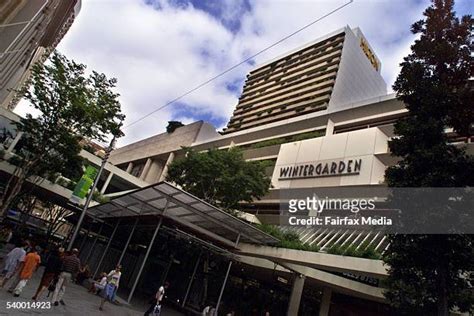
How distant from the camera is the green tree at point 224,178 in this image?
20.3m

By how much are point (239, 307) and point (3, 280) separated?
13599mm

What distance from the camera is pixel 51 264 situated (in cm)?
878

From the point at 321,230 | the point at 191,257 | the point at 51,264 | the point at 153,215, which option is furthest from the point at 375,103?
the point at 51,264

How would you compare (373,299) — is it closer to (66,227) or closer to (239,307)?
(239,307)

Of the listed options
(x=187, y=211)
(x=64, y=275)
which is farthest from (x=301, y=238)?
(x=64, y=275)

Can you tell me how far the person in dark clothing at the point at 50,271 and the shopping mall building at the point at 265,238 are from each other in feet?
10.2

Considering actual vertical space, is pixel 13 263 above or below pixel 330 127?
below

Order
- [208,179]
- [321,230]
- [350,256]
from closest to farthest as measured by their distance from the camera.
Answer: [350,256] < [321,230] < [208,179]

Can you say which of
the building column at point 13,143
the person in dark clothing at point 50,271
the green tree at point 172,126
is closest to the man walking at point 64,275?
the person in dark clothing at point 50,271

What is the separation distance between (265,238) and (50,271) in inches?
304

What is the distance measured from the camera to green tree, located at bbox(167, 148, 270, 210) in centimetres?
2026

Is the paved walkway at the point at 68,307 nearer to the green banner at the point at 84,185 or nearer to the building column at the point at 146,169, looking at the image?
the green banner at the point at 84,185

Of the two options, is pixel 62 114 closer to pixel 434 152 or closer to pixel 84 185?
pixel 84 185

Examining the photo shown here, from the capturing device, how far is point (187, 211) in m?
12.5
